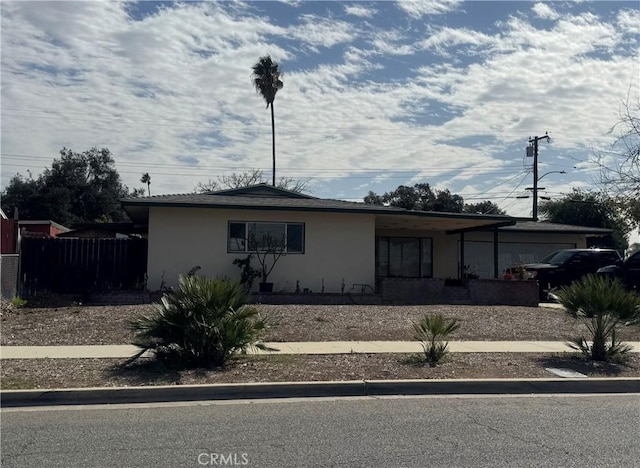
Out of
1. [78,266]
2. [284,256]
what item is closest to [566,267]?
[284,256]

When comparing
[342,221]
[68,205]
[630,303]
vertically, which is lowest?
[630,303]

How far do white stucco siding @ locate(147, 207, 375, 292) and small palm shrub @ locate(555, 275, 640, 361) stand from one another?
31.4ft

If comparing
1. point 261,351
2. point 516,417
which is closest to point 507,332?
point 261,351

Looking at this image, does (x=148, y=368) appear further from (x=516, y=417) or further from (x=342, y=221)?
(x=342, y=221)

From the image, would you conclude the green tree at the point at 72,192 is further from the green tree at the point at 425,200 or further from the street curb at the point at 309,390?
the street curb at the point at 309,390

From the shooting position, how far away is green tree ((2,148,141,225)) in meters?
57.3

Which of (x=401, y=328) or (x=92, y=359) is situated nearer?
(x=92, y=359)

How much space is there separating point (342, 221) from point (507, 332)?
23.9 ft

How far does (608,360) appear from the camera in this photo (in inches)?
Answer: 427

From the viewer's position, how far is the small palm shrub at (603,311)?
10789mm

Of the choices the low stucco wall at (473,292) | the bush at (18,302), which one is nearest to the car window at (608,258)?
the low stucco wall at (473,292)

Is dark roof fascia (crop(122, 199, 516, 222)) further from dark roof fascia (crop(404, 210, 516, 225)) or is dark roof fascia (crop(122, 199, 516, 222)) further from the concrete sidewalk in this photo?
the concrete sidewalk

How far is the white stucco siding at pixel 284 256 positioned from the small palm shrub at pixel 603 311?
9558mm

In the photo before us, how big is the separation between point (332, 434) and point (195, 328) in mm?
3463
